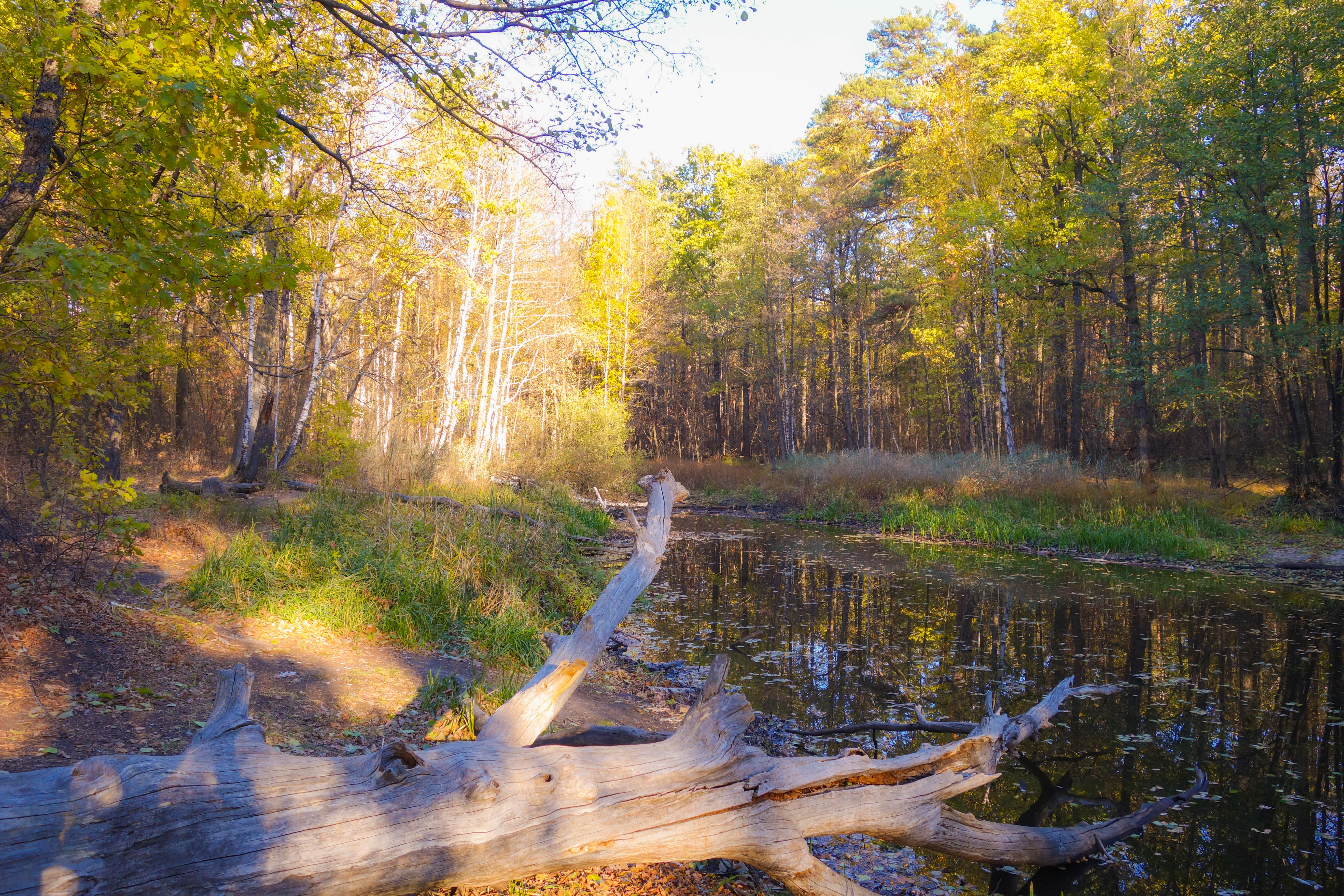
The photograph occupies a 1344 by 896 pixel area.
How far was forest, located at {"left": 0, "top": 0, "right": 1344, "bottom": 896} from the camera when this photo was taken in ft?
9.36

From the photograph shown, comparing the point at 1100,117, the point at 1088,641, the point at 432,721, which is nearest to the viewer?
the point at 432,721

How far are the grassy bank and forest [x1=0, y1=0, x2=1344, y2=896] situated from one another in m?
0.12

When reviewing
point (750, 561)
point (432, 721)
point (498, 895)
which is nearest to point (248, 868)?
point (498, 895)

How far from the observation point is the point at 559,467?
1931cm

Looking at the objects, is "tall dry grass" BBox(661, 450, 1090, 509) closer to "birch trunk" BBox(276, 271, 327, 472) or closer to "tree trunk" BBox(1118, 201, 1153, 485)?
"tree trunk" BBox(1118, 201, 1153, 485)

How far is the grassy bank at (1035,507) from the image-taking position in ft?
45.3

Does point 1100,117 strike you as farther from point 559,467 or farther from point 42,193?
point 42,193

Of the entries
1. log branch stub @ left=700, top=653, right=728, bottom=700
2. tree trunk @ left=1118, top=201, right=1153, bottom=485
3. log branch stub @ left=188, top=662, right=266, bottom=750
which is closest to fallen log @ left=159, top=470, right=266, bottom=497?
log branch stub @ left=188, top=662, right=266, bottom=750

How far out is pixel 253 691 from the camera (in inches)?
175

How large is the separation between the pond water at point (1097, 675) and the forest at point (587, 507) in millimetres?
Answer: 56

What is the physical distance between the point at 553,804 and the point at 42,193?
14.3 feet

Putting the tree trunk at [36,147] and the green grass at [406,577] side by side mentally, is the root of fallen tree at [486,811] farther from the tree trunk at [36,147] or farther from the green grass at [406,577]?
the green grass at [406,577]

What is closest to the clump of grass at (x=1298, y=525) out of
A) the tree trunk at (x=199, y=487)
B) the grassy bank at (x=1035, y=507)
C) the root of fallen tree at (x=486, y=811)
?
the grassy bank at (x=1035, y=507)

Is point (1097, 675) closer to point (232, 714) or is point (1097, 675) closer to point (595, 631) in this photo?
point (595, 631)
